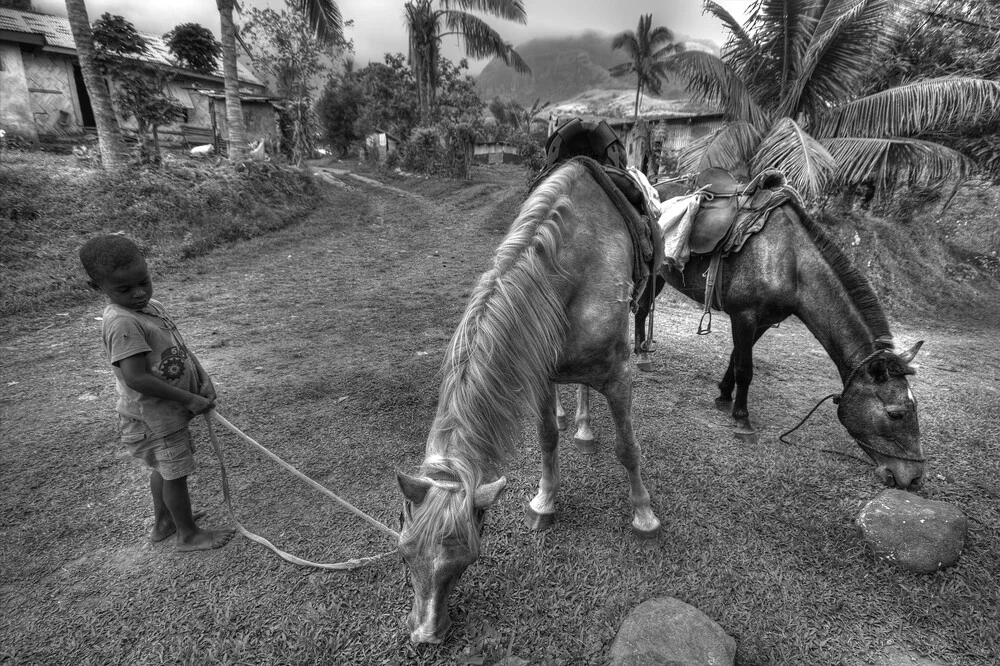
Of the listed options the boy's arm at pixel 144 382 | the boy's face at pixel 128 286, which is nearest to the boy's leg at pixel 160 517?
the boy's arm at pixel 144 382

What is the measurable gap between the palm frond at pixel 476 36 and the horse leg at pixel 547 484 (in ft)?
72.0

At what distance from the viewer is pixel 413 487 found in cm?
176

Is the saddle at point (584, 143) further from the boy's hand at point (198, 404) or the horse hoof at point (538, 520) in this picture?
the boy's hand at point (198, 404)

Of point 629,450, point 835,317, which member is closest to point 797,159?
point 835,317

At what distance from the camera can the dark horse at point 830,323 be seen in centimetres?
282

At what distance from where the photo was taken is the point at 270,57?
2914 cm

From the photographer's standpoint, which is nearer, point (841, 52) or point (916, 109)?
point (916, 109)

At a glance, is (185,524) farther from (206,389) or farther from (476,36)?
(476,36)

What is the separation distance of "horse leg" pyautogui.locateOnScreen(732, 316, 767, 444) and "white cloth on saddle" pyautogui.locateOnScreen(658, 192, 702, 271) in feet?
2.42

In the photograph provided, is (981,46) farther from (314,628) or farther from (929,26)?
(314,628)

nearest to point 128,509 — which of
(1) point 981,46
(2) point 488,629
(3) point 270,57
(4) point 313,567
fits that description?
(4) point 313,567

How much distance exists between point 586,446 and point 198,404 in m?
2.84

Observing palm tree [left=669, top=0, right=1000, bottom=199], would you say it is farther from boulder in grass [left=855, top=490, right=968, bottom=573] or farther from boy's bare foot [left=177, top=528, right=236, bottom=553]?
boy's bare foot [left=177, top=528, right=236, bottom=553]

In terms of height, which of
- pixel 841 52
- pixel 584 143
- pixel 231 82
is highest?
pixel 231 82
